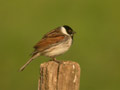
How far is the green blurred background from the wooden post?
4.43 meters

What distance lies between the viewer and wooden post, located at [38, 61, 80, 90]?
556 centimetres

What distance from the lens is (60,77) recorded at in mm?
5598

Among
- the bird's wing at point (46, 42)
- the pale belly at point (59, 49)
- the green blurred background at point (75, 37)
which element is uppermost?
the bird's wing at point (46, 42)

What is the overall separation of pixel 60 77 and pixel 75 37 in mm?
8066

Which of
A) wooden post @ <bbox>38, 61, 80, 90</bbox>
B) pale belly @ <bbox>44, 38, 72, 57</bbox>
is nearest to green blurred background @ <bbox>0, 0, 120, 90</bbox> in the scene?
pale belly @ <bbox>44, 38, 72, 57</bbox>

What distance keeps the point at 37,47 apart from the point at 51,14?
6.97 meters

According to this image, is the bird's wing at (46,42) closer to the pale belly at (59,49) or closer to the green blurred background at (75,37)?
the pale belly at (59,49)

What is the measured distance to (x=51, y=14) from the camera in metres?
14.8

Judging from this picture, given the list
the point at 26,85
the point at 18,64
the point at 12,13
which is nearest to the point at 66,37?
the point at 26,85

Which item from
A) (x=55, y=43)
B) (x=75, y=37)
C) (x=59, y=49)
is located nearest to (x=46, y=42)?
(x=55, y=43)

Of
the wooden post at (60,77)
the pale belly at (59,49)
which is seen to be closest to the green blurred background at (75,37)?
the pale belly at (59,49)

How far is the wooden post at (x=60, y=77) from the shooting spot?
5.56 meters

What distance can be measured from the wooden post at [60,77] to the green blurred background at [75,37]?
4.43 m

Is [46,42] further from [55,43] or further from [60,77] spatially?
[60,77]
